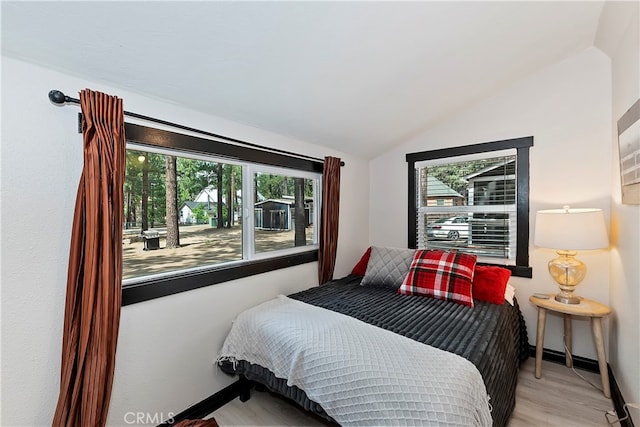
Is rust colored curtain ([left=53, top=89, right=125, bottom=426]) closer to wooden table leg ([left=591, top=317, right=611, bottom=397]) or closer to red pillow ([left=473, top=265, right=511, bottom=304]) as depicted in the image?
red pillow ([left=473, top=265, right=511, bottom=304])

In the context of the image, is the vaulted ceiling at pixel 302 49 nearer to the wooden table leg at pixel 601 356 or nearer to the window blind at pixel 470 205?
the window blind at pixel 470 205


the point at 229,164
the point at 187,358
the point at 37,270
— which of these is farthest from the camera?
the point at 229,164

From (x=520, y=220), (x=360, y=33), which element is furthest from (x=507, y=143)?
(x=360, y=33)

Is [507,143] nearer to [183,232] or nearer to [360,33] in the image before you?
[360,33]

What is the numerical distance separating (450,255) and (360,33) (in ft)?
6.02

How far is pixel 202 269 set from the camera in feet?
6.24

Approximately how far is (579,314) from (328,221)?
1.98m

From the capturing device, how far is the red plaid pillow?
7.23ft

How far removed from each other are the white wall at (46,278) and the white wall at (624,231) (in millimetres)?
2569

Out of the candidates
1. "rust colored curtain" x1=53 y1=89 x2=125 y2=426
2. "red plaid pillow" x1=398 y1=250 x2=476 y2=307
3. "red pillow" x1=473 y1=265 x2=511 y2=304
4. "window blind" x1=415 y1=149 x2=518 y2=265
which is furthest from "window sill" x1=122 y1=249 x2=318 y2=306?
"window blind" x1=415 y1=149 x2=518 y2=265

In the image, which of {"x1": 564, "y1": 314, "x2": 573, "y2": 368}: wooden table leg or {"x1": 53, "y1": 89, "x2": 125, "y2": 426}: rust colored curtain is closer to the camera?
{"x1": 53, "y1": 89, "x2": 125, "y2": 426}: rust colored curtain

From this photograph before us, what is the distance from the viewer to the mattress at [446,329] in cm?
147

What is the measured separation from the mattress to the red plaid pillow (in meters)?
0.07

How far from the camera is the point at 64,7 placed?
3.49 feet
